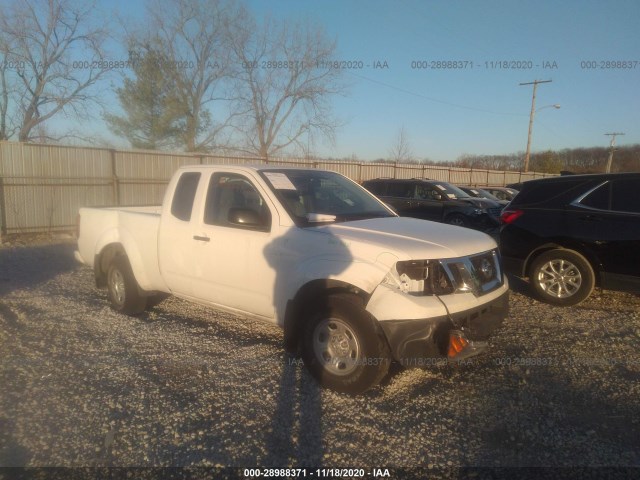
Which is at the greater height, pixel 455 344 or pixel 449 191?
pixel 449 191

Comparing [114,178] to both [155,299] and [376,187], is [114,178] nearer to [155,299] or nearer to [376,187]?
[376,187]

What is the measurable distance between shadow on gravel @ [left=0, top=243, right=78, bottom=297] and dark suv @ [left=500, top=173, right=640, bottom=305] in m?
7.37

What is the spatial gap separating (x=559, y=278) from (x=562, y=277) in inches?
1.6

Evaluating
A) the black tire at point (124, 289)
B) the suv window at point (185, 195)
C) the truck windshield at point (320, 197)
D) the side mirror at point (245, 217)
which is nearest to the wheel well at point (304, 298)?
the truck windshield at point (320, 197)

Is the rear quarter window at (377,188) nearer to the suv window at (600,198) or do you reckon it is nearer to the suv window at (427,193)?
the suv window at (427,193)

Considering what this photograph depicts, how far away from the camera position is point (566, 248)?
6035 millimetres

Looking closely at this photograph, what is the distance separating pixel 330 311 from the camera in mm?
3557

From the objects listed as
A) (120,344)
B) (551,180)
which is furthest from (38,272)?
(551,180)

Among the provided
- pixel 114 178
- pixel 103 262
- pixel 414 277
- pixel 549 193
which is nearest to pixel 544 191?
pixel 549 193

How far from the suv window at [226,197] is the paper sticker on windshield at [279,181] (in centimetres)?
18

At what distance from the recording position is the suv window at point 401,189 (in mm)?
14398

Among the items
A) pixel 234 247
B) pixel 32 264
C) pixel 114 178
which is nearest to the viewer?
pixel 234 247

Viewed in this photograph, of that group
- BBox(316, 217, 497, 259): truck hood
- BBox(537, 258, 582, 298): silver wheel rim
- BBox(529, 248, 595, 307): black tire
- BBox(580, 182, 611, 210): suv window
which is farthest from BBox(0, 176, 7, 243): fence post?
BBox(580, 182, 611, 210): suv window

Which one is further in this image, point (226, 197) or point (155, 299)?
point (155, 299)
